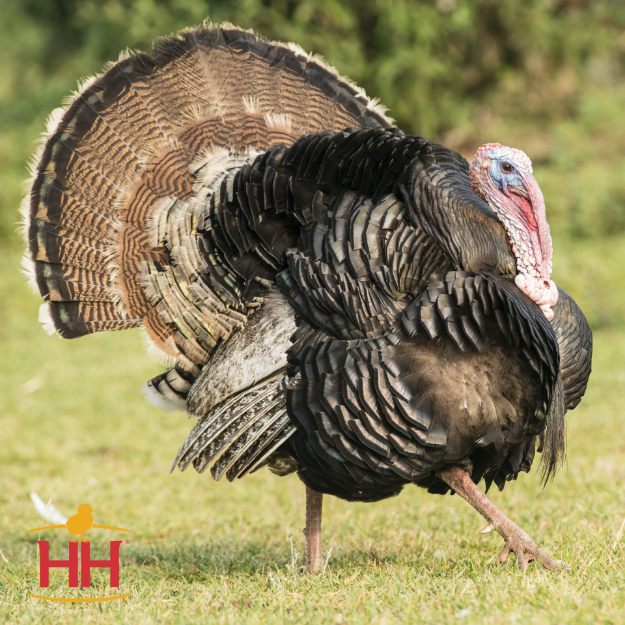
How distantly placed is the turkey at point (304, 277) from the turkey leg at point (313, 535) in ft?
0.03

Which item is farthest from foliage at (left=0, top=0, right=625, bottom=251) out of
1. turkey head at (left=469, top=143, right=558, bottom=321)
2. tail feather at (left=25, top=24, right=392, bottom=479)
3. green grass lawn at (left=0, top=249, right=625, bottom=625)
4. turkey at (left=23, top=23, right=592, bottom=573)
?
turkey head at (left=469, top=143, right=558, bottom=321)

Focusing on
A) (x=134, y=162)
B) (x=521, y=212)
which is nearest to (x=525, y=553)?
(x=521, y=212)

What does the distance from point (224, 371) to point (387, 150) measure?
128cm

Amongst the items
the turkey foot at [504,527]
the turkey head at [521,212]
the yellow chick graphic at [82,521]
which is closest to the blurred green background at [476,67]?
the turkey head at [521,212]

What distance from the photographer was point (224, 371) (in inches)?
148

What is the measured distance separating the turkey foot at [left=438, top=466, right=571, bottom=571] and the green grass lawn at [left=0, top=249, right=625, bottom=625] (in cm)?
6

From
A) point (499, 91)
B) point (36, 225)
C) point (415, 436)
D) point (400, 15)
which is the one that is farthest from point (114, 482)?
point (499, 91)

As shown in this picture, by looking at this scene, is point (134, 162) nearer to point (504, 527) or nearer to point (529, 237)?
point (529, 237)

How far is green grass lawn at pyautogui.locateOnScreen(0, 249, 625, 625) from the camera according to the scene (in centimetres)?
300

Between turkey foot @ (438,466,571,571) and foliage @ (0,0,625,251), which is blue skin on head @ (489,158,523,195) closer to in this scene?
turkey foot @ (438,466,571,571)

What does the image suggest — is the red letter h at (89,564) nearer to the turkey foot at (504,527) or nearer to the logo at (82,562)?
the logo at (82,562)

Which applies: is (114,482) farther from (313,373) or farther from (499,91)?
(499,91)

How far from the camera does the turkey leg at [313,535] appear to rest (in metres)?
3.81

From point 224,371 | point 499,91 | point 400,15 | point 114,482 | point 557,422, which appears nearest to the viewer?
point 557,422
